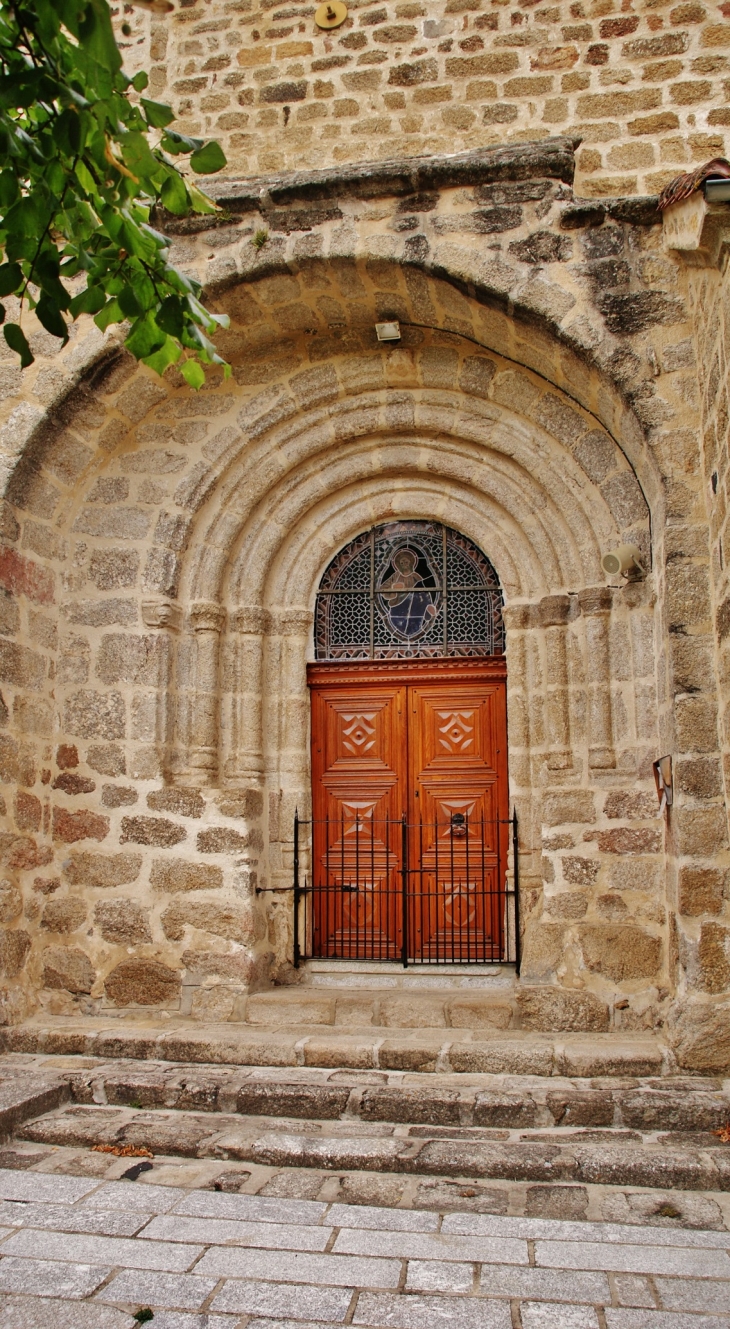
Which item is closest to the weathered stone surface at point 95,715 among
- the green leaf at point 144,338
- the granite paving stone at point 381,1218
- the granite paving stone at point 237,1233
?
the granite paving stone at point 237,1233

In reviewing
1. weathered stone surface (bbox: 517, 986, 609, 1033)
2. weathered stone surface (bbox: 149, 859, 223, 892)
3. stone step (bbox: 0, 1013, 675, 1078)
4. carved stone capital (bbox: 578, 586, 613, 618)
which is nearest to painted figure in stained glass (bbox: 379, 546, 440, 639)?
carved stone capital (bbox: 578, 586, 613, 618)

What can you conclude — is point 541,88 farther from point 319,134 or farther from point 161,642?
point 161,642

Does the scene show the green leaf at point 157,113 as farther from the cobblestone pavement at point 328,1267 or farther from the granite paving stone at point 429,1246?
the granite paving stone at point 429,1246

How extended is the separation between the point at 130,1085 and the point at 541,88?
5296mm

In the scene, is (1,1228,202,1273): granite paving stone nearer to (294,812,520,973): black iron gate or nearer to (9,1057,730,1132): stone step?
(9,1057,730,1132): stone step

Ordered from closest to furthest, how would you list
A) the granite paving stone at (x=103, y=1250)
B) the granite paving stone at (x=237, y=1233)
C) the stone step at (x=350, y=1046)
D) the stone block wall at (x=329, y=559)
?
1. the granite paving stone at (x=103, y=1250)
2. the granite paving stone at (x=237, y=1233)
3. the stone step at (x=350, y=1046)
4. the stone block wall at (x=329, y=559)

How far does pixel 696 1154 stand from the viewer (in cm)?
356

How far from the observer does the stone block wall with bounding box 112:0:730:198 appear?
5.08 meters

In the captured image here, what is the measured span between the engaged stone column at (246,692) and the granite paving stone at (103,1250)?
2716mm

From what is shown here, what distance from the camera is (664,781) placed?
4.63 meters

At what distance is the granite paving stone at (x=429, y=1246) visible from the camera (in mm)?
2924

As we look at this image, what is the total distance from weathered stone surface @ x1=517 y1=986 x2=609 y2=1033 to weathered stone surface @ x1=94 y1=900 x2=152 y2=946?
6.57 feet

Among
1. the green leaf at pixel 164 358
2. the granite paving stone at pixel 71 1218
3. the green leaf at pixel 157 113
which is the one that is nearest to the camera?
the green leaf at pixel 157 113

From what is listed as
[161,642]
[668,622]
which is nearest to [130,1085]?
[161,642]
